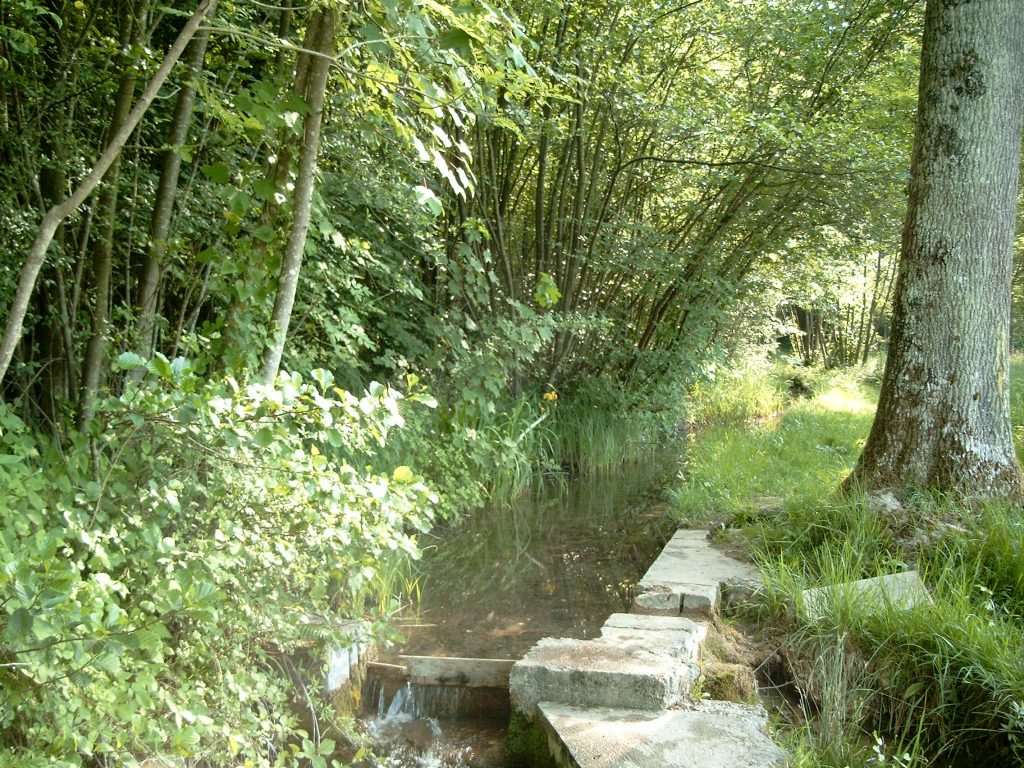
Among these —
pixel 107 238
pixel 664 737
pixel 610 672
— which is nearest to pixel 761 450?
pixel 610 672

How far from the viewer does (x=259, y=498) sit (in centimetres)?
250

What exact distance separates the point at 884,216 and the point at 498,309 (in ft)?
13.0

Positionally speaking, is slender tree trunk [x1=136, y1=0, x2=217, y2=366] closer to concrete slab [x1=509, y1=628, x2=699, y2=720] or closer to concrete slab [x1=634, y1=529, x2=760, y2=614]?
concrete slab [x1=509, y1=628, x2=699, y2=720]

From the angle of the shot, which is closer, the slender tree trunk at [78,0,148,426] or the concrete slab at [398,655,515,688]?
the slender tree trunk at [78,0,148,426]

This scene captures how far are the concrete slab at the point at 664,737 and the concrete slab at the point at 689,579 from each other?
89 cm

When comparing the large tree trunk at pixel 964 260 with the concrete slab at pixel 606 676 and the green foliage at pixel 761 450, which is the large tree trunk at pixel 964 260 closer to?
the green foliage at pixel 761 450

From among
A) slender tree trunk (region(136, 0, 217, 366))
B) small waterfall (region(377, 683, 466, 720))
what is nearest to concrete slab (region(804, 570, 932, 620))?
small waterfall (region(377, 683, 466, 720))

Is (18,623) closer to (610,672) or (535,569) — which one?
(610,672)

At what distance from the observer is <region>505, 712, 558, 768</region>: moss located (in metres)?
2.68

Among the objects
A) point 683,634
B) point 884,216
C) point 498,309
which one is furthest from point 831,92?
point 683,634

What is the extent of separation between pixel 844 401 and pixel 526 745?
11.6 m

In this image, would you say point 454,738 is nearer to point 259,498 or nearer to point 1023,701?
point 259,498

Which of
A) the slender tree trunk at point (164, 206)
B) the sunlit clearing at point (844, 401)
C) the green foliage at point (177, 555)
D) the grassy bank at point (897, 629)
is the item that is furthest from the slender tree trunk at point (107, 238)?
the sunlit clearing at point (844, 401)

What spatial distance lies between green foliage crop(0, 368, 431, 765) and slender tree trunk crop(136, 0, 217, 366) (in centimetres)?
75
